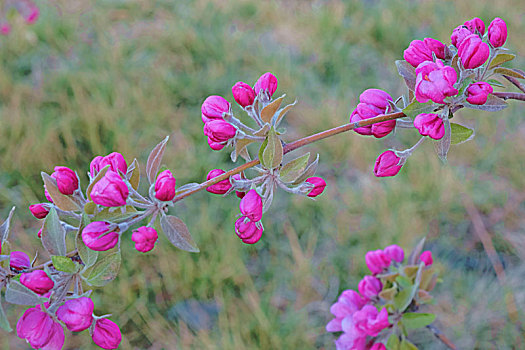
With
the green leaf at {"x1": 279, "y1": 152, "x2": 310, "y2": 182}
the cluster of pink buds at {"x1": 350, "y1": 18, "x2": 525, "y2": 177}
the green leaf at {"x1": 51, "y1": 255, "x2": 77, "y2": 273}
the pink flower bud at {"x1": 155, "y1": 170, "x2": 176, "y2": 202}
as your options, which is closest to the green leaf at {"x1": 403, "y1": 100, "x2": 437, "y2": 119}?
the cluster of pink buds at {"x1": 350, "y1": 18, "x2": 525, "y2": 177}

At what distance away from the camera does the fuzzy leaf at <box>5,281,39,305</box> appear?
0.44 m

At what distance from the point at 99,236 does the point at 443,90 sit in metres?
0.31

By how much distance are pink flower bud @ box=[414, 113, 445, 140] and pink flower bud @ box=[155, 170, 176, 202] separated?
221 mm

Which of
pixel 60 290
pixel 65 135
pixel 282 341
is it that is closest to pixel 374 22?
pixel 65 135

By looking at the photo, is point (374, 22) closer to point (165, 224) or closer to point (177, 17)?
point (177, 17)

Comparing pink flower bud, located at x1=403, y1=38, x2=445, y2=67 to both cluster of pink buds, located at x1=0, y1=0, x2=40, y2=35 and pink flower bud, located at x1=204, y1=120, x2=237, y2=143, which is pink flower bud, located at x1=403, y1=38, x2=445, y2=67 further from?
cluster of pink buds, located at x1=0, y1=0, x2=40, y2=35

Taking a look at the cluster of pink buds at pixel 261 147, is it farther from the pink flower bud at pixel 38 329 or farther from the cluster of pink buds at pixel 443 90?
the pink flower bud at pixel 38 329

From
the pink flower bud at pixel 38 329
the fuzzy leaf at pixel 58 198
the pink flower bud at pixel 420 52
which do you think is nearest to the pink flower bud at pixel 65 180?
the fuzzy leaf at pixel 58 198

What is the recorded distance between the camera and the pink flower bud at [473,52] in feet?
1.47

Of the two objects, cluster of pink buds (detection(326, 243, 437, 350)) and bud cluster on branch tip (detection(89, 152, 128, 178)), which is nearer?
bud cluster on branch tip (detection(89, 152, 128, 178))

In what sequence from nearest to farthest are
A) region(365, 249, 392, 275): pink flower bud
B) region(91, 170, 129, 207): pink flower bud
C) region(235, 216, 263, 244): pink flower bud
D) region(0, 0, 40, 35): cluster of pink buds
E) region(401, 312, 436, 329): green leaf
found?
region(91, 170, 129, 207): pink flower bud
region(235, 216, 263, 244): pink flower bud
region(401, 312, 436, 329): green leaf
region(365, 249, 392, 275): pink flower bud
region(0, 0, 40, 35): cluster of pink buds

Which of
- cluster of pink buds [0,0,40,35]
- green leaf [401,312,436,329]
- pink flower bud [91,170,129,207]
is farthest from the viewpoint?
cluster of pink buds [0,0,40,35]

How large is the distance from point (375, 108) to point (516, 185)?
58.3 inches

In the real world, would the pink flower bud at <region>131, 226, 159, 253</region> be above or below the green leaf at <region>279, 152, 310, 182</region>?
below
